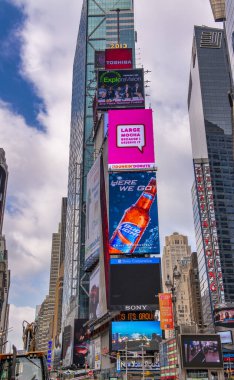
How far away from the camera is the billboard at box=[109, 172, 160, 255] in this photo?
83562 mm

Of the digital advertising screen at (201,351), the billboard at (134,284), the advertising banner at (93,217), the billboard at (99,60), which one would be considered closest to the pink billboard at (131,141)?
the advertising banner at (93,217)

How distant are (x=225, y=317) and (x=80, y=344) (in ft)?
137

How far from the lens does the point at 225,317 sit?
11256 cm

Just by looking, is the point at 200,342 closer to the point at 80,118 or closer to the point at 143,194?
the point at 143,194

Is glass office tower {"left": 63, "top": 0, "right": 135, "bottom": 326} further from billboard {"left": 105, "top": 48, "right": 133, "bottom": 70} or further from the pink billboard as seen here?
the pink billboard

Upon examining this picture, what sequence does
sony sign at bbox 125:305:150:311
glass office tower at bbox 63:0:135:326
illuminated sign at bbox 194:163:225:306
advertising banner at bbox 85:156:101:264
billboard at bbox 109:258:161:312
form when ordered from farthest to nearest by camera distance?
illuminated sign at bbox 194:163:225:306 → glass office tower at bbox 63:0:135:326 → advertising banner at bbox 85:156:101:264 → billboard at bbox 109:258:161:312 → sony sign at bbox 125:305:150:311

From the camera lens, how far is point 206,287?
15538cm

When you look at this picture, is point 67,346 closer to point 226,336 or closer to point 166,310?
point 226,336

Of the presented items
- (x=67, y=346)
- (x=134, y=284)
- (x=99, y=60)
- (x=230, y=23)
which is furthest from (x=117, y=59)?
(x=67, y=346)

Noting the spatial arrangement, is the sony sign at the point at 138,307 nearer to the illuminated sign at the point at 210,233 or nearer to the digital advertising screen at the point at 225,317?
the digital advertising screen at the point at 225,317

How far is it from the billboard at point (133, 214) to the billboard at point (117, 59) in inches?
1578

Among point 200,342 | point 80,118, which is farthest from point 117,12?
point 200,342

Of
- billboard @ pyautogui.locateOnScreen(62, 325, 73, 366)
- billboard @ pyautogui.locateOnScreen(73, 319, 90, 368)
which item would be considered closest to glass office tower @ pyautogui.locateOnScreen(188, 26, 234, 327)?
billboard @ pyautogui.locateOnScreen(73, 319, 90, 368)

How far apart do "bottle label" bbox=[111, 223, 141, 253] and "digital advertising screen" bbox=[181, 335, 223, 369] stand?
2190 centimetres
